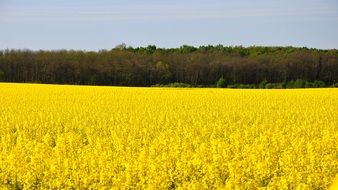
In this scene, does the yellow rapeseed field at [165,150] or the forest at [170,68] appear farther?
the forest at [170,68]

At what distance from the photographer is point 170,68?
282 feet

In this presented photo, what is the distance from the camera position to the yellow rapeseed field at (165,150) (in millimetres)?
9672

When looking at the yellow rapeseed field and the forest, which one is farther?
the forest

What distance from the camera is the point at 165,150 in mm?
12930

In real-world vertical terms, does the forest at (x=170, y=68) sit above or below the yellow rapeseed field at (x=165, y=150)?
above

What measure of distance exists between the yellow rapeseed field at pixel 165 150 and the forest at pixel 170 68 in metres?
44.0

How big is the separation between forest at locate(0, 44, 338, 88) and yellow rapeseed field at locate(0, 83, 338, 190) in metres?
44.0

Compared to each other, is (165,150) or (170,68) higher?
(170,68)

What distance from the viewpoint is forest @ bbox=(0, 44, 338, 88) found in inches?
2990

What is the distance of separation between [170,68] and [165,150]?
7311cm

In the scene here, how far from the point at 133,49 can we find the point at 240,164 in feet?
331

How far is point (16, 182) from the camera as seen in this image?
1041 cm

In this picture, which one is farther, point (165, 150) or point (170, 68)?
point (170, 68)

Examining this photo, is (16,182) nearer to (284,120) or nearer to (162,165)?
(162,165)
